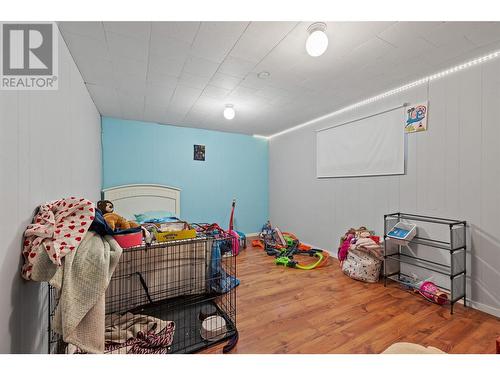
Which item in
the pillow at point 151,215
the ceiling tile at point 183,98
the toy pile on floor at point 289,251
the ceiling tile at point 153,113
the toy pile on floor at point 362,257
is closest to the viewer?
the toy pile on floor at point 362,257

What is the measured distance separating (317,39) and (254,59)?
0.61 metres

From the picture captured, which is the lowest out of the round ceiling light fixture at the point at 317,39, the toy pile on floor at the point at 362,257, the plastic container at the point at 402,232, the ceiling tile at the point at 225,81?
the toy pile on floor at the point at 362,257

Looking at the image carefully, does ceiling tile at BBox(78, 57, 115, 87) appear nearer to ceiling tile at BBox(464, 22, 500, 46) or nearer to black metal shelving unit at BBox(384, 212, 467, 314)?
ceiling tile at BBox(464, 22, 500, 46)

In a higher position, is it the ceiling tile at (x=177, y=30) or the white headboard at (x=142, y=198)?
the ceiling tile at (x=177, y=30)

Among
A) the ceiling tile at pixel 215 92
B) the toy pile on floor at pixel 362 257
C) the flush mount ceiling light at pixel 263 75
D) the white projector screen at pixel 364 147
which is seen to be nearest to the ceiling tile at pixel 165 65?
the ceiling tile at pixel 215 92

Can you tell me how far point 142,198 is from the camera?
3.58 m

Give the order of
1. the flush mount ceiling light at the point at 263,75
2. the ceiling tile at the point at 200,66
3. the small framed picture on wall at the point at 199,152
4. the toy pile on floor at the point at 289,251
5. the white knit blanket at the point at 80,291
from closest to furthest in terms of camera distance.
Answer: the white knit blanket at the point at 80,291 < the ceiling tile at the point at 200,66 < the flush mount ceiling light at the point at 263,75 < the toy pile on floor at the point at 289,251 < the small framed picture on wall at the point at 199,152

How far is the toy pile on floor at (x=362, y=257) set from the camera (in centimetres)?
244

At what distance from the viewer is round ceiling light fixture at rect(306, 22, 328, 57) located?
4.82 feet

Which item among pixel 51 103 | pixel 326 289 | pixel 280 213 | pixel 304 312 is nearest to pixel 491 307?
pixel 326 289

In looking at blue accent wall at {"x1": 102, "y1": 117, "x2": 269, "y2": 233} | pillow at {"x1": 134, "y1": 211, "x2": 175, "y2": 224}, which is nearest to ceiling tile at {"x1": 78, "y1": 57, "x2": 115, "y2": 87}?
blue accent wall at {"x1": 102, "y1": 117, "x2": 269, "y2": 233}

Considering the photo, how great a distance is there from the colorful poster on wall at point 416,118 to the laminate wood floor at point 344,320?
5.71 ft

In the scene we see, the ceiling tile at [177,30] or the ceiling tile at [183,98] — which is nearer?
the ceiling tile at [177,30]

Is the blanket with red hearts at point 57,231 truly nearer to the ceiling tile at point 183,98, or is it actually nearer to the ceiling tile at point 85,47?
the ceiling tile at point 85,47
